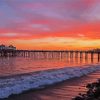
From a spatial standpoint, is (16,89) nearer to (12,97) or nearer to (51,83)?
(12,97)

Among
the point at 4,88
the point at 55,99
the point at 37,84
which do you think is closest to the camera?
the point at 55,99

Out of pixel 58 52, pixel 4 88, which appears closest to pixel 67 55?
pixel 58 52

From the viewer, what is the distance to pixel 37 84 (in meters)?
16.9

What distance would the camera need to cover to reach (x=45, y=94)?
1355 cm

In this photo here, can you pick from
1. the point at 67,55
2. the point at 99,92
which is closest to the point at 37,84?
the point at 99,92

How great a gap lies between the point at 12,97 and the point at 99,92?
3.88 meters

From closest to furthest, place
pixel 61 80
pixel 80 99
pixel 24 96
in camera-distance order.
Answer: pixel 80 99, pixel 24 96, pixel 61 80

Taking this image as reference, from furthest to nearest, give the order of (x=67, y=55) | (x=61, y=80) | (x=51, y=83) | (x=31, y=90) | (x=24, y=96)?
1. (x=67, y=55)
2. (x=61, y=80)
3. (x=51, y=83)
4. (x=31, y=90)
5. (x=24, y=96)

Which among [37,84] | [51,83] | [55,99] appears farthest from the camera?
[51,83]

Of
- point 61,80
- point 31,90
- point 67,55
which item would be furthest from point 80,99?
point 67,55

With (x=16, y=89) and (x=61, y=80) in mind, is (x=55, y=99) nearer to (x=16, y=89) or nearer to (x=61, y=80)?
(x=16, y=89)

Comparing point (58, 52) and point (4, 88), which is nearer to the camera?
point (4, 88)

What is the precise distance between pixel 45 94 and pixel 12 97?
5.70ft

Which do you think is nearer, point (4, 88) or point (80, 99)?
point (80, 99)
